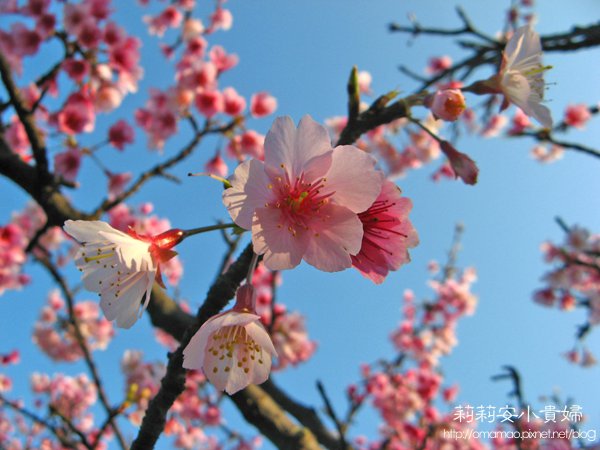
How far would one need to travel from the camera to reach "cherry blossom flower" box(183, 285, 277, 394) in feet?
3.38

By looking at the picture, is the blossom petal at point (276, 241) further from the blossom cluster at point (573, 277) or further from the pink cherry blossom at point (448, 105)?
the blossom cluster at point (573, 277)

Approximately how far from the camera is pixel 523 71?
1470mm

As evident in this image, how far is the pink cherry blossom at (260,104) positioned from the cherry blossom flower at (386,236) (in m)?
3.42

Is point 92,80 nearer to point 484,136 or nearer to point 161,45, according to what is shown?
point 161,45

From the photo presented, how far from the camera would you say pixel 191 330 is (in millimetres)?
1192

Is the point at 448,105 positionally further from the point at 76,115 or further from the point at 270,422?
the point at 76,115

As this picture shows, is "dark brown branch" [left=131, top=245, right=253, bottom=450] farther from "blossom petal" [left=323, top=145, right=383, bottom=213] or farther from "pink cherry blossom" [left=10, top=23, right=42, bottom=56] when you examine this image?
"pink cherry blossom" [left=10, top=23, right=42, bottom=56]

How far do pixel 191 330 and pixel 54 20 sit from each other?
12.5ft

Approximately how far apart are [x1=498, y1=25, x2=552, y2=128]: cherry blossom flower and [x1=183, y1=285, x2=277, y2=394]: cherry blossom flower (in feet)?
3.32

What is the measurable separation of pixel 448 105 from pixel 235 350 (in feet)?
3.02

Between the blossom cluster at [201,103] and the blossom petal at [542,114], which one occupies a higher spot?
the blossom cluster at [201,103]

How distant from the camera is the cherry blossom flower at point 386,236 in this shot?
43.6 inches

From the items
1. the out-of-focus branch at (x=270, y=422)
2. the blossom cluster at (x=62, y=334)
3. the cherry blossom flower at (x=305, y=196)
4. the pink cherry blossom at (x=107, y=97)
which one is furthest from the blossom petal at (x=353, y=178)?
the blossom cluster at (x=62, y=334)

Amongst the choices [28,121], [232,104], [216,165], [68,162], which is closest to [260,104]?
[232,104]
